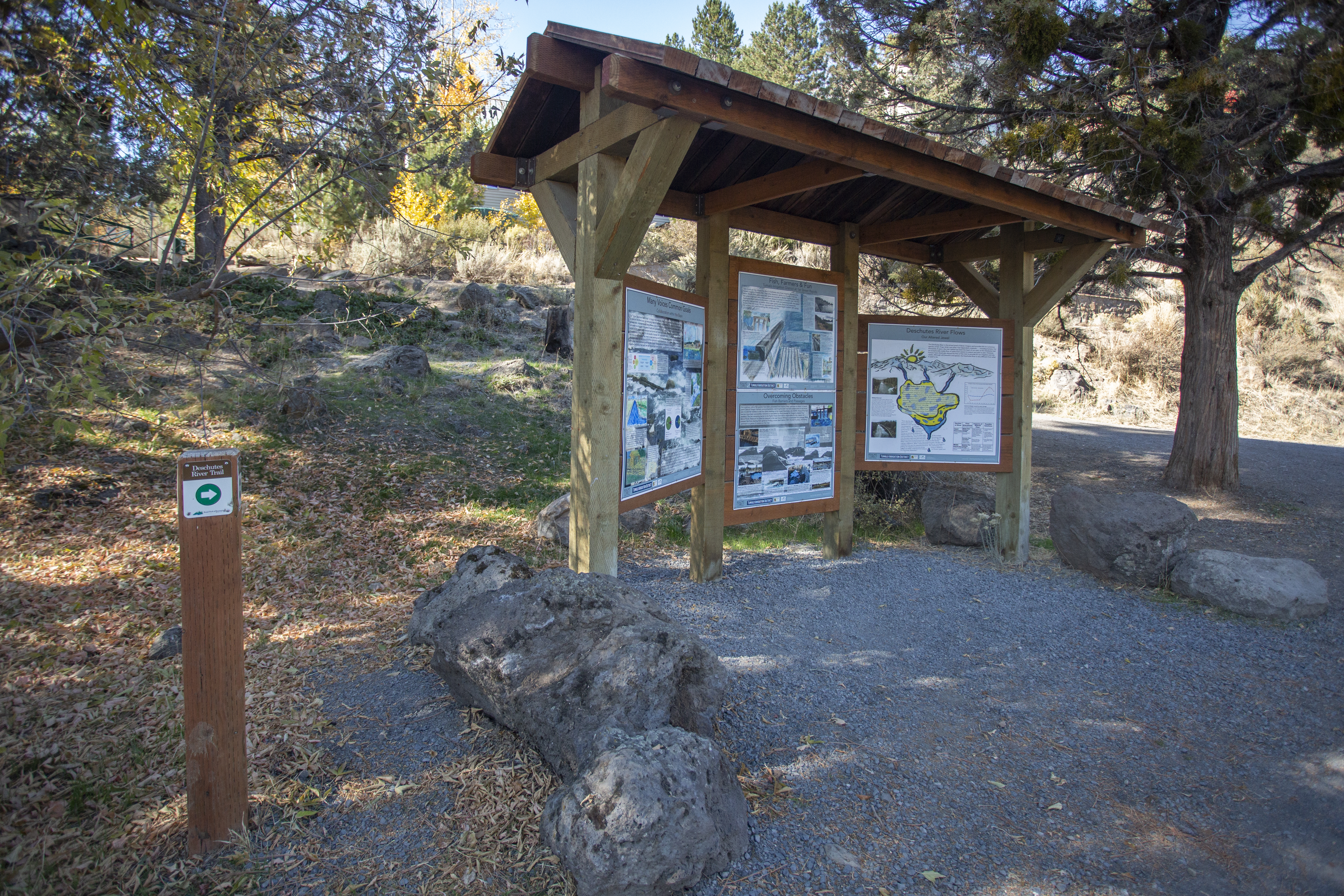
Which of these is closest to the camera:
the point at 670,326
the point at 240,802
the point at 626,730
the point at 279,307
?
the point at 240,802

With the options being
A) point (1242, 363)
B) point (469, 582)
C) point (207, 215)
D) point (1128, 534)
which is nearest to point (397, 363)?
point (207, 215)

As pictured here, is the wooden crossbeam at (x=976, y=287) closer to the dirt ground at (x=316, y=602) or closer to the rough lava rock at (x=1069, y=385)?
the dirt ground at (x=316, y=602)

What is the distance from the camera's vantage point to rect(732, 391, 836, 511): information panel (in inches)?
229

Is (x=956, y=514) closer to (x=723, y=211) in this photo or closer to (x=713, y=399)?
(x=713, y=399)

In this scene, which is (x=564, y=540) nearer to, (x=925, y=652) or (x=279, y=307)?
(x=925, y=652)

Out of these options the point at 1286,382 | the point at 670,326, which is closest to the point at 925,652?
the point at 670,326

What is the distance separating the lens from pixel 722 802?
2.66m

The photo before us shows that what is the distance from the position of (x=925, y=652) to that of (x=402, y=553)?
3995 millimetres

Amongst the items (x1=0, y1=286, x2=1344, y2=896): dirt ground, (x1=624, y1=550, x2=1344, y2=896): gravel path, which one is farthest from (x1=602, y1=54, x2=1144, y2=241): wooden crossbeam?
(x1=624, y1=550, x2=1344, y2=896): gravel path

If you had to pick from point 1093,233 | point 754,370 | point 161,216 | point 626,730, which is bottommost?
point 626,730

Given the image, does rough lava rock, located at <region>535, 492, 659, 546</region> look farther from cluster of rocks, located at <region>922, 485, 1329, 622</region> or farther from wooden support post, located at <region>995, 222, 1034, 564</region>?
cluster of rocks, located at <region>922, 485, 1329, 622</region>

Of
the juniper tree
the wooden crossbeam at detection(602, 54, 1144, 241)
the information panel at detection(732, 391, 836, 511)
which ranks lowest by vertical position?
the information panel at detection(732, 391, 836, 511)

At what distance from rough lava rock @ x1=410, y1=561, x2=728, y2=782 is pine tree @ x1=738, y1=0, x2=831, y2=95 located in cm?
2197

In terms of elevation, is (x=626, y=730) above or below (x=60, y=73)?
below
